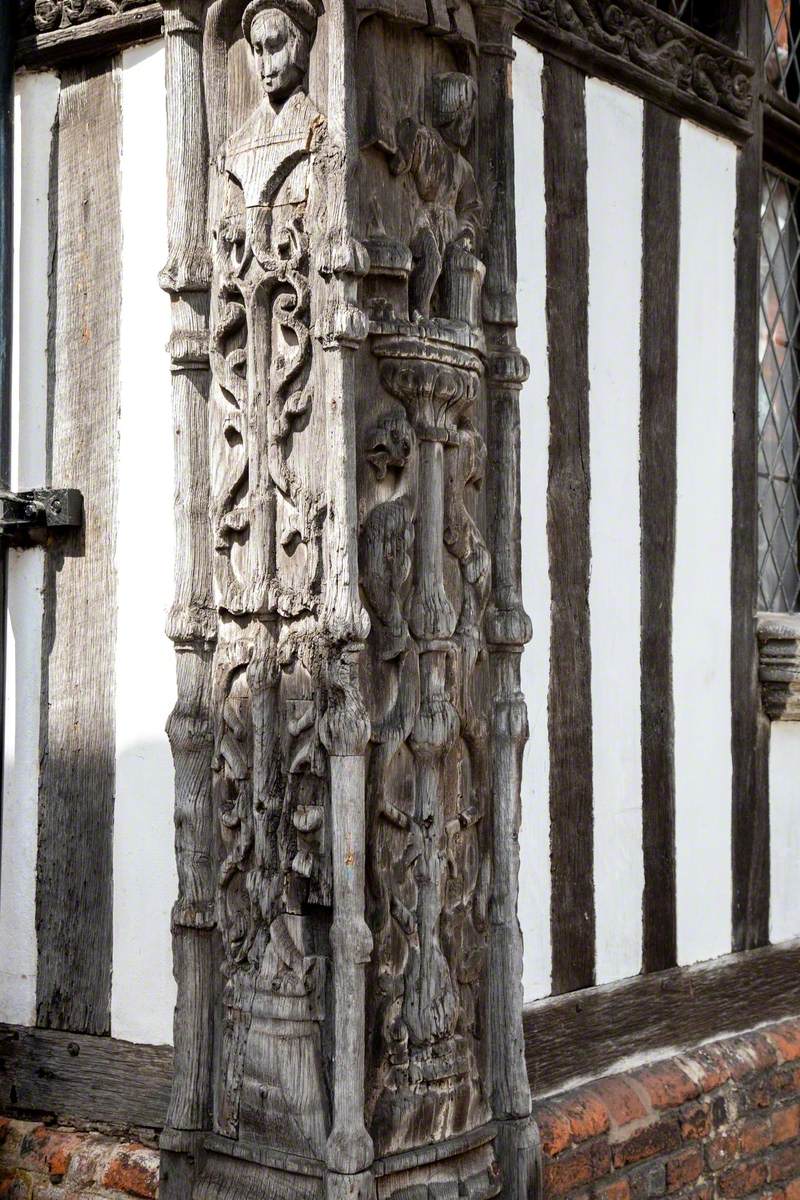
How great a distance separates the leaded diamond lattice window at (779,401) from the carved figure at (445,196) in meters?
2.07

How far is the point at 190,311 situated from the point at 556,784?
148 centimetres

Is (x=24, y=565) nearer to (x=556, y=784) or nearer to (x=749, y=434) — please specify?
(x=556, y=784)

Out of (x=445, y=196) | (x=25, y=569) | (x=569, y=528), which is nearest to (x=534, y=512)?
(x=569, y=528)

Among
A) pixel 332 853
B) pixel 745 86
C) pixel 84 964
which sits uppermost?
pixel 745 86

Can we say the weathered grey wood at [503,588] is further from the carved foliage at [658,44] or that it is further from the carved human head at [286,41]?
the carved foliage at [658,44]

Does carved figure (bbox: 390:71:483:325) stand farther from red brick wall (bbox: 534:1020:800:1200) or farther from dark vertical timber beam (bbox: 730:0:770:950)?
red brick wall (bbox: 534:1020:800:1200)

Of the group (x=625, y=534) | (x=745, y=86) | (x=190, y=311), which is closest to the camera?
(x=190, y=311)

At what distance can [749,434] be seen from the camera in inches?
186

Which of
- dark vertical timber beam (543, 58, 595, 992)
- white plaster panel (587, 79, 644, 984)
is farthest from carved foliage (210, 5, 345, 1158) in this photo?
white plaster panel (587, 79, 644, 984)

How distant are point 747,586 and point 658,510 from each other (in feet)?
1.75

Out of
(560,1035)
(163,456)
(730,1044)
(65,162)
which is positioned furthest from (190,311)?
(730,1044)

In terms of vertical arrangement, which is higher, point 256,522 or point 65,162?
point 65,162

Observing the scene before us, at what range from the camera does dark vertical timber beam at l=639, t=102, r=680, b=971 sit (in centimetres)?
427

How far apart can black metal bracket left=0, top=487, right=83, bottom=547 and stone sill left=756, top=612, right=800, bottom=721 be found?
2.13 meters
